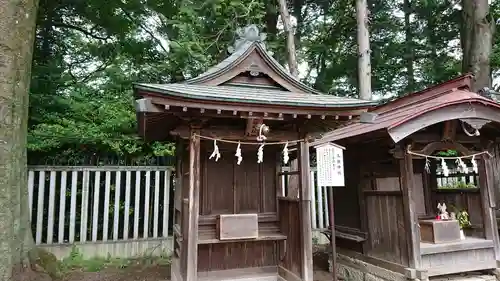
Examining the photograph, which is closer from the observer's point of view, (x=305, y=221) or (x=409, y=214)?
(x=305, y=221)

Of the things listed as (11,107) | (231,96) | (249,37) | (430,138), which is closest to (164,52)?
(249,37)

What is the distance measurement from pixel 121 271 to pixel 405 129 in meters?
6.36

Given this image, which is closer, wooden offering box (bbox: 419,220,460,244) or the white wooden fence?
wooden offering box (bbox: 419,220,460,244)

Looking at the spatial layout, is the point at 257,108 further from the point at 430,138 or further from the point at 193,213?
the point at 430,138

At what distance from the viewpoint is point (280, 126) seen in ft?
18.0

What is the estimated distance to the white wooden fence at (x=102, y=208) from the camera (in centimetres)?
722

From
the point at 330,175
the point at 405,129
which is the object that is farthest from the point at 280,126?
the point at 405,129

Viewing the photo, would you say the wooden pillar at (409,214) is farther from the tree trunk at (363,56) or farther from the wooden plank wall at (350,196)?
the tree trunk at (363,56)

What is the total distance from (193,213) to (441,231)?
14.4 feet

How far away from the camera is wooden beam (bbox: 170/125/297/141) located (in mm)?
4625

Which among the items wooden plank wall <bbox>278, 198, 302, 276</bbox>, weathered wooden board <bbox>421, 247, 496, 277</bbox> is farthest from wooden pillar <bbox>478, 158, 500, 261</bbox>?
wooden plank wall <bbox>278, 198, 302, 276</bbox>

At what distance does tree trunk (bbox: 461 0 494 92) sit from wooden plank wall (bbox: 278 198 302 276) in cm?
620

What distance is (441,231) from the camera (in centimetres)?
560

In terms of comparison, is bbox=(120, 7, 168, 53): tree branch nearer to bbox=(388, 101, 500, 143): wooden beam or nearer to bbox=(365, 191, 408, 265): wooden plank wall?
bbox=(365, 191, 408, 265): wooden plank wall
